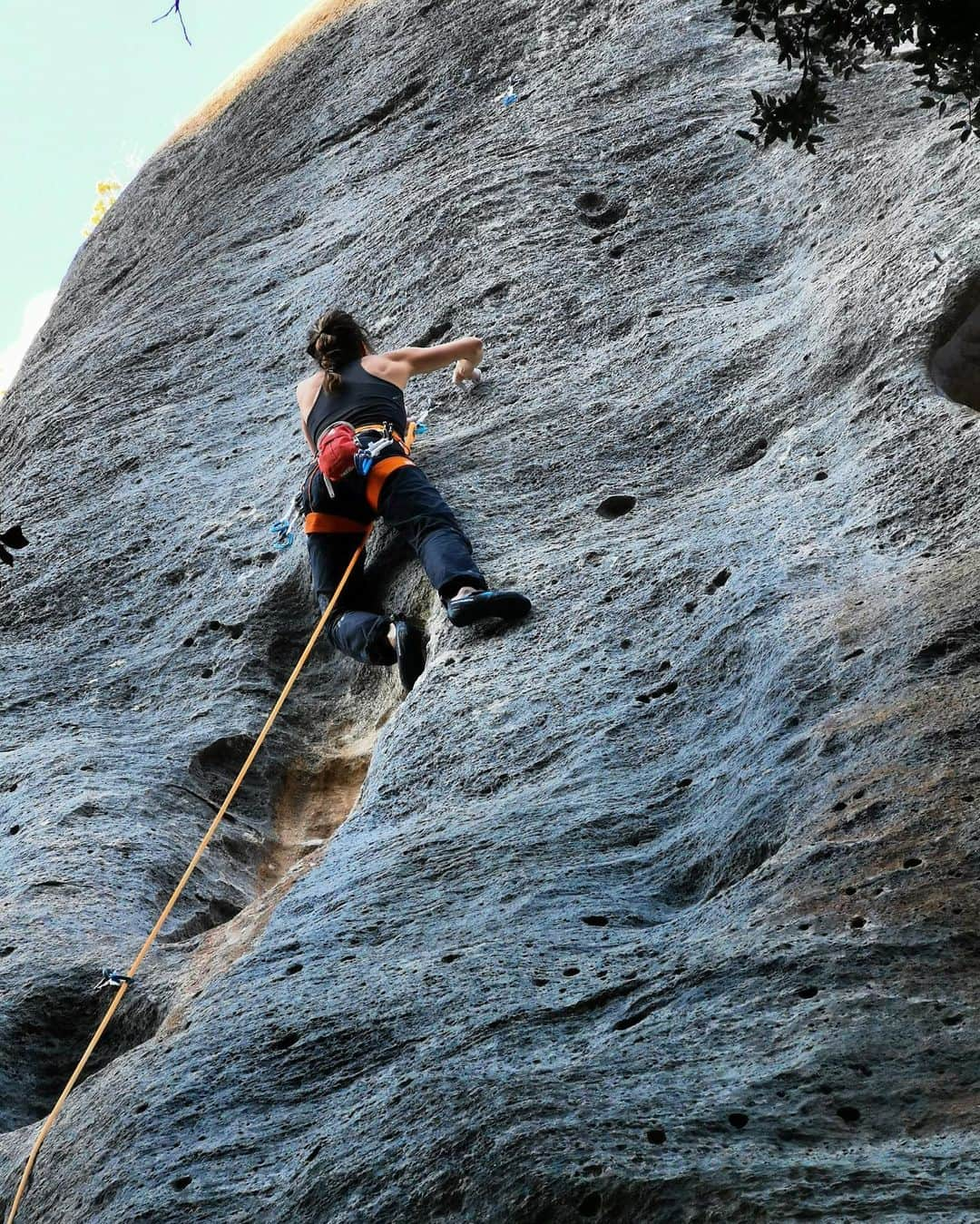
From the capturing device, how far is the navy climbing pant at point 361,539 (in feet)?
19.7

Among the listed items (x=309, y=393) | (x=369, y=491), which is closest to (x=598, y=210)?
(x=309, y=393)

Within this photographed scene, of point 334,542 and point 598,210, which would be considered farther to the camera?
point 598,210

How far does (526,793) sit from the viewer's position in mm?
4781

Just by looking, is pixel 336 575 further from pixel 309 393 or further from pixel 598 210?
pixel 598 210

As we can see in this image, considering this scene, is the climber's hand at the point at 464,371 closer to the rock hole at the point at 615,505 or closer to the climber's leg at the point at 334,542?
the climber's leg at the point at 334,542

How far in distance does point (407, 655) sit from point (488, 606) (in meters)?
0.52

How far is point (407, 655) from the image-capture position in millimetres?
5988

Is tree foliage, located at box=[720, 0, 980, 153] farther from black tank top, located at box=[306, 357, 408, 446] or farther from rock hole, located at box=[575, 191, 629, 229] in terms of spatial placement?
rock hole, located at box=[575, 191, 629, 229]

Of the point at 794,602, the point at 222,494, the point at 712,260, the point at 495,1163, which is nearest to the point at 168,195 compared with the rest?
the point at 222,494

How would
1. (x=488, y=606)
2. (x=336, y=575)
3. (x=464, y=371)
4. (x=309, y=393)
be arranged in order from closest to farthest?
(x=488, y=606)
(x=336, y=575)
(x=309, y=393)
(x=464, y=371)

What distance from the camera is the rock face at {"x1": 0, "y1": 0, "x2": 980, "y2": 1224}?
11.1 feet

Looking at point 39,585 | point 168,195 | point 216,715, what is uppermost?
point 168,195

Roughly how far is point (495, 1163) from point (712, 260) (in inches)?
216

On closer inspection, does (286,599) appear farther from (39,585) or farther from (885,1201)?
(885,1201)
